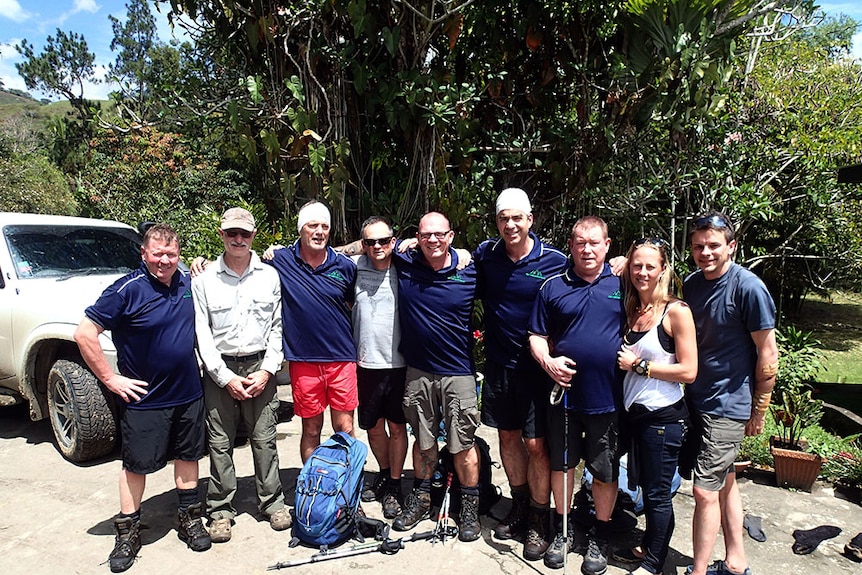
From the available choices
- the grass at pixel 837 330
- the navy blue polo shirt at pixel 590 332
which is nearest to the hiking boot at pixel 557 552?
the navy blue polo shirt at pixel 590 332

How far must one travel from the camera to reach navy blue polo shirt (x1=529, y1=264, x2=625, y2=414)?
308 centimetres

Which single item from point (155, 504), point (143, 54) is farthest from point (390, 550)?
point (143, 54)

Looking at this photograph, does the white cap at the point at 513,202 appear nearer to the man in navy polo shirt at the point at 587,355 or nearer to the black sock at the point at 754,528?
the man in navy polo shirt at the point at 587,355

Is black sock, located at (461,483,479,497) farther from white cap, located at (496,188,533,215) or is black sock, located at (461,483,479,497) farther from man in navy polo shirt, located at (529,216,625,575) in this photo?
white cap, located at (496,188,533,215)

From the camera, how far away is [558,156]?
7.33 m

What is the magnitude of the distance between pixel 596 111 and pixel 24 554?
6877 mm

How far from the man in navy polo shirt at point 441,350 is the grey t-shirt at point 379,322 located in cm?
7

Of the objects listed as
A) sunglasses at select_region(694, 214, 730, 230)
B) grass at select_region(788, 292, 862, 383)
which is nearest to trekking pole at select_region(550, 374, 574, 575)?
sunglasses at select_region(694, 214, 730, 230)

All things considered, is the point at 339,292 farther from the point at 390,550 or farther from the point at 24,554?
the point at 24,554

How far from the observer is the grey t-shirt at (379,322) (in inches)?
145

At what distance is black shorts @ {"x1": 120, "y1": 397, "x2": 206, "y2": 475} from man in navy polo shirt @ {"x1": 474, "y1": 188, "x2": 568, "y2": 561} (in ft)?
5.55

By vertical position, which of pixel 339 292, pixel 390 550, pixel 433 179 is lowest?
pixel 390 550

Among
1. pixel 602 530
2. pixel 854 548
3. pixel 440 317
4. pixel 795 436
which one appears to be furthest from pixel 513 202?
pixel 795 436

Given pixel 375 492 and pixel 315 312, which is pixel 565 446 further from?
pixel 315 312
